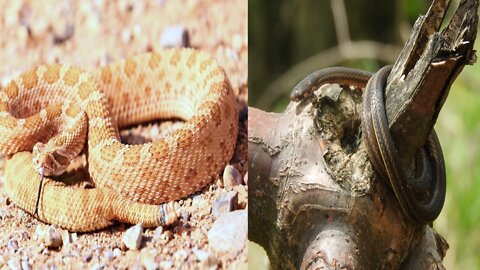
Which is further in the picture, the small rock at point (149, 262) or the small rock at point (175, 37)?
the small rock at point (175, 37)

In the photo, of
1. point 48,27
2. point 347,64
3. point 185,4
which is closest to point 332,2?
point 347,64

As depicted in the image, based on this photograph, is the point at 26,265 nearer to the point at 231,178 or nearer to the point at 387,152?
the point at 231,178

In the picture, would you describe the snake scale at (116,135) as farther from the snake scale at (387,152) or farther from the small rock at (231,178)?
the snake scale at (387,152)

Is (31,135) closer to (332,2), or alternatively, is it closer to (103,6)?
(103,6)

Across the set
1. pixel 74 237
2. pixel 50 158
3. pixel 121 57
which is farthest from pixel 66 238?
pixel 121 57

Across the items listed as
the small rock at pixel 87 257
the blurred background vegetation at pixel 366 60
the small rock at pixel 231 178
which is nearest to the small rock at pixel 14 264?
the small rock at pixel 87 257

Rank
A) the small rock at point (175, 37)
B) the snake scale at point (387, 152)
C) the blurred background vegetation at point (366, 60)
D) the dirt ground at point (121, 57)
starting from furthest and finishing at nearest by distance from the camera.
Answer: the blurred background vegetation at point (366, 60)
the small rock at point (175, 37)
the dirt ground at point (121, 57)
the snake scale at point (387, 152)

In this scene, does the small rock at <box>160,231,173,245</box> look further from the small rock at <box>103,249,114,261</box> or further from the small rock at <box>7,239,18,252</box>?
the small rock at <box>7,239,18,252</box>
